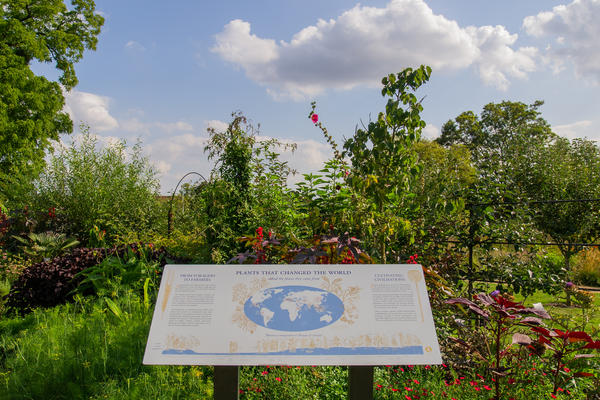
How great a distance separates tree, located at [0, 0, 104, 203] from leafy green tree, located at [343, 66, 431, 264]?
14.0m

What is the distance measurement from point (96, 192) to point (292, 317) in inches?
305

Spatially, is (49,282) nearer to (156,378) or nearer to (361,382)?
(156,378)

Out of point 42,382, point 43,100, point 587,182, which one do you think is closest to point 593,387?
point 42,382

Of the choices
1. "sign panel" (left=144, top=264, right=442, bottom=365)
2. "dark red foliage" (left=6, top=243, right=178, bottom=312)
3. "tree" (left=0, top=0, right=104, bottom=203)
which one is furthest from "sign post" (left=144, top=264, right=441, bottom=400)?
"tree" (left=0, top=0, right=104, bottom=203)

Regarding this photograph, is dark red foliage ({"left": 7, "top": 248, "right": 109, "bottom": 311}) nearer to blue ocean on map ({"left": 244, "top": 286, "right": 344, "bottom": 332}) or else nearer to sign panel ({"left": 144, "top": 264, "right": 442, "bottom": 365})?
sign panel ({"left": 144, "top": 264, "right": 442, "bottom": 365})

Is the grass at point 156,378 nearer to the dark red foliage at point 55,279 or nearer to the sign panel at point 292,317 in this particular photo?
the sign panel at point 292,317

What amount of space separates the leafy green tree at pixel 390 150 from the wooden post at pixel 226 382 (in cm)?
192

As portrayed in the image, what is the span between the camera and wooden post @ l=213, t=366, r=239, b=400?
6.98 feet

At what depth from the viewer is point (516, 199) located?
15.8ft

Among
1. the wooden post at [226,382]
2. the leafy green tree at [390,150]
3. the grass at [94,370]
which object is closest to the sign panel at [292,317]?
the wooden post at [226,382]

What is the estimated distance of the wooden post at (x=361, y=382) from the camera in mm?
2156

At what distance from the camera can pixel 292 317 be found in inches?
85.9

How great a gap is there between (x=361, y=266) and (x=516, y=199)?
311 cm

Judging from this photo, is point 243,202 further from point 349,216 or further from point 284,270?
point 284,270
